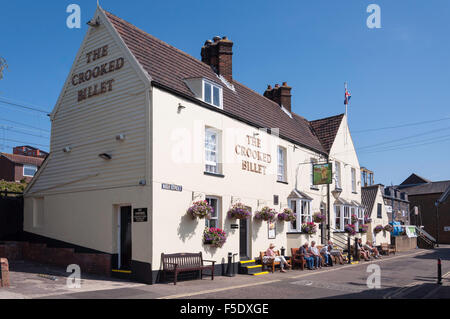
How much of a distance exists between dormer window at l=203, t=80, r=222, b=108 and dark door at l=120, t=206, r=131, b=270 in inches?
218

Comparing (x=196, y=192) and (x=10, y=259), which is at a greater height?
→ (x=196, y=192)

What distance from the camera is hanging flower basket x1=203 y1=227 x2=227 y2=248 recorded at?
15.8 metres

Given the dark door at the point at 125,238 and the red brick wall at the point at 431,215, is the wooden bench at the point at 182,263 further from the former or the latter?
the red brick wall at the point at 431,215

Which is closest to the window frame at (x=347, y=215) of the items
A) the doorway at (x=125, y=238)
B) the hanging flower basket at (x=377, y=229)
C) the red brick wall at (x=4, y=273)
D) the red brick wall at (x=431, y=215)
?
the hanging flower basket at (x=377, y=229)

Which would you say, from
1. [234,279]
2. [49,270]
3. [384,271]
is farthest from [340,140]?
[49,270]

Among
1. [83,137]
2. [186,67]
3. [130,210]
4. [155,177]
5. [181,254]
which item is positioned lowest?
[181,254]

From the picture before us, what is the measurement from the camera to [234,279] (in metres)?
15.6

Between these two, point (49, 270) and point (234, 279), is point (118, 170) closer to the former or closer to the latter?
point (49, 270)

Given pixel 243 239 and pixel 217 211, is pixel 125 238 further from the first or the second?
pixel 243 239

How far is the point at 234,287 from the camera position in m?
13.2

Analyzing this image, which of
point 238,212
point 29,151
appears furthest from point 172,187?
point 29,151

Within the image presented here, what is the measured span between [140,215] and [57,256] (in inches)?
189

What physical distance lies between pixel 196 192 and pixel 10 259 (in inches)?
326
